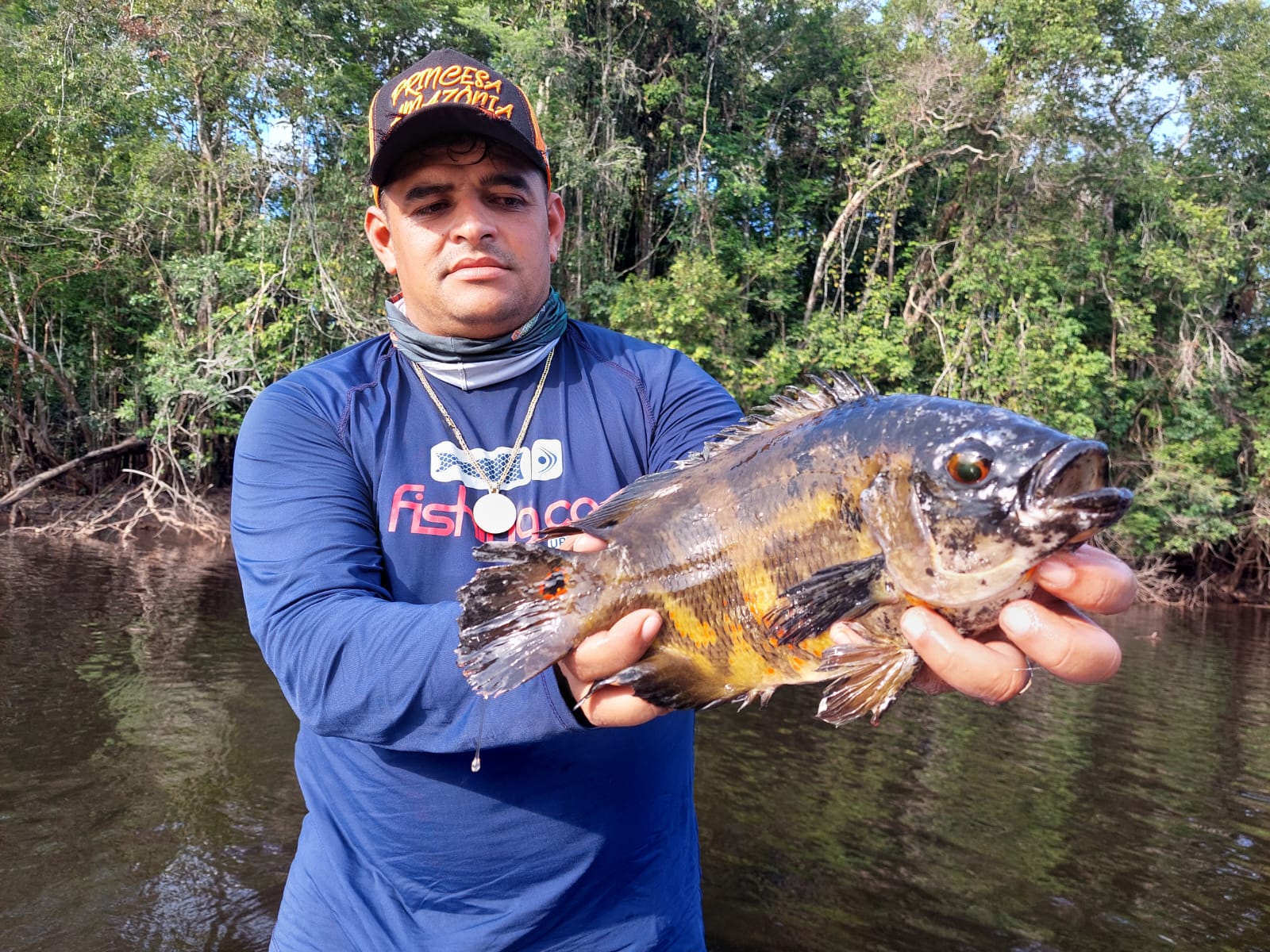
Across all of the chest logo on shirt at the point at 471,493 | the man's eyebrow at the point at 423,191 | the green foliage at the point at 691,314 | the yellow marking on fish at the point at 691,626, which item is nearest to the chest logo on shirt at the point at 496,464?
the chest logo on shirt at the point at 471,493

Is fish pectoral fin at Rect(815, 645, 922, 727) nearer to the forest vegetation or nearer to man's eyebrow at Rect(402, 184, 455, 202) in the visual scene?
man's eyebrow at Rect(402, 184, 455, 202)

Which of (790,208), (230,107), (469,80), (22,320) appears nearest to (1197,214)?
(790,208)

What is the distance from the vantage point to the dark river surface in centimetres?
616

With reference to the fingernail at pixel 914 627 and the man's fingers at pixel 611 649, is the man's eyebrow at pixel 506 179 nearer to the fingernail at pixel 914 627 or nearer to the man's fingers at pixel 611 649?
the man's fingers at pixel 611 649

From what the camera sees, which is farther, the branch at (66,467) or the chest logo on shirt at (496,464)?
the branch at (66,467)

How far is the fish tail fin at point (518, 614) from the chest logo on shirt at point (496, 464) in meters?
0.37


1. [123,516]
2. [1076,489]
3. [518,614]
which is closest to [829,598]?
[1076,489]

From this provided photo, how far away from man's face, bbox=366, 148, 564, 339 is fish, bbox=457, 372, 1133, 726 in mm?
672

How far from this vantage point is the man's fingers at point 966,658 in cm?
164

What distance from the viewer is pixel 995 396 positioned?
19.2 meters

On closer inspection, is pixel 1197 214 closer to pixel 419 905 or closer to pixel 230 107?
pixel 230 107

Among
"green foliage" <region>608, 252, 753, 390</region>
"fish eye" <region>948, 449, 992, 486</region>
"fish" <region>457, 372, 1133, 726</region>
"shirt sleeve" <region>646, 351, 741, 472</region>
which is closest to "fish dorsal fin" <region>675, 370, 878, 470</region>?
"fish" <region>457, 372, 1133, 726</region>

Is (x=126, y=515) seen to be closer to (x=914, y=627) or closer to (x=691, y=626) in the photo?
(x=691, y=626)

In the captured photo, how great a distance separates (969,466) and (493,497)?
1.10 metres
